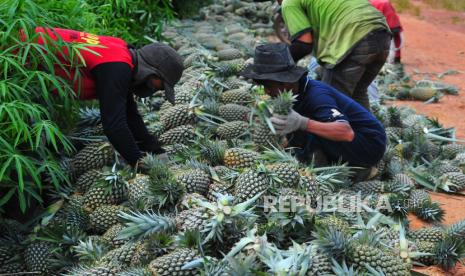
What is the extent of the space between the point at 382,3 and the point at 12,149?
7.80m

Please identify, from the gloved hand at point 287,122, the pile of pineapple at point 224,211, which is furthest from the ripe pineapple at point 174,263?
the gloved hand at point 287,122

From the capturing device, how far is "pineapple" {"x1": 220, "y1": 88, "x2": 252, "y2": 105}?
18.4ft

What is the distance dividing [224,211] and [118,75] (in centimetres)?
130

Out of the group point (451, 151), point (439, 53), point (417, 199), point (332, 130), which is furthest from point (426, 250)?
point (439, 53)

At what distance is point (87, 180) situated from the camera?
165 inches

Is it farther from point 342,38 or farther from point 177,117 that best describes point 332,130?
point 342,38

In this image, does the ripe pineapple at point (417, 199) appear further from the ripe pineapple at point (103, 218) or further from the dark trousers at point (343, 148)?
the ripe pineapple at point (103, 218)

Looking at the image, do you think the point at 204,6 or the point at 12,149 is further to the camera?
the point at 204,6

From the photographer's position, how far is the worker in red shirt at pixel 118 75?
13.1ft

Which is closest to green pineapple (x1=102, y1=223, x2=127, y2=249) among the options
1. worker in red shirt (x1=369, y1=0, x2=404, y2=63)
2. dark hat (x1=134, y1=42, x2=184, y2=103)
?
dark hat (x1=134, y1=42, x2=184, y2=103)

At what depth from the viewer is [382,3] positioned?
1005 cm

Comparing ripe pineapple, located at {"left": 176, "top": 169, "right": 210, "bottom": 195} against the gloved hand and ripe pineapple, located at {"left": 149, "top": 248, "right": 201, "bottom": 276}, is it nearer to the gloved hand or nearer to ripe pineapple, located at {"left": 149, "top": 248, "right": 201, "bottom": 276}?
the gloved hand

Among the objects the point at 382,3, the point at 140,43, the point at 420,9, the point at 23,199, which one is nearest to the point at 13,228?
the point at 23,199

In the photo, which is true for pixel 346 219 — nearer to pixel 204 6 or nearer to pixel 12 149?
pixel 12 149
